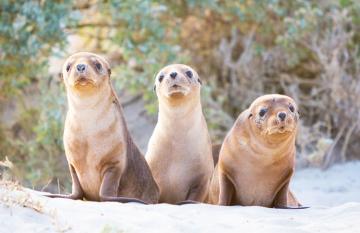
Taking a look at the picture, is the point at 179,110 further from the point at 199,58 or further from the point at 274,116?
the point at 199,58

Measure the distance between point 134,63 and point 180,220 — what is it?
266 inches

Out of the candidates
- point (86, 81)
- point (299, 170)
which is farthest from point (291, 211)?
point (299, 170)

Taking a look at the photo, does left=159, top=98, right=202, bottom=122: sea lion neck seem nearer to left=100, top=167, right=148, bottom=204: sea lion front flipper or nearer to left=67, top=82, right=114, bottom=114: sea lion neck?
left=67, top=82, right=114, bottom=114: sea lion neck

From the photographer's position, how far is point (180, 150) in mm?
7562

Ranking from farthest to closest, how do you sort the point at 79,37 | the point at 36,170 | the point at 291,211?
the point at 79,37 → the point at 36,170 → the point at 291,211

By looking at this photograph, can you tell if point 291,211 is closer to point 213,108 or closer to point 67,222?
point 67,222

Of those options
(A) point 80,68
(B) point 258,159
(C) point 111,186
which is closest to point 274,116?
(B) point 258,159

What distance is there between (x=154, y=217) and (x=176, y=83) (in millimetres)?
1654

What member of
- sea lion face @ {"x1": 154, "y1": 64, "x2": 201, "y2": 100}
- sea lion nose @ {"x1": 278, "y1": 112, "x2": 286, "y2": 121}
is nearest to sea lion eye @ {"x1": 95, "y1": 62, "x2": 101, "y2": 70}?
sea lion face @ {"x1": 154, "y1": 64, "x2": 201, "y2": 100}

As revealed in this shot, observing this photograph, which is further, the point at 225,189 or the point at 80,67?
the point at 225,189

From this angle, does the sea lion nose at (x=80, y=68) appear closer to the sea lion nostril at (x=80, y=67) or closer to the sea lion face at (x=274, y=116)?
the sea lion nostril at (x=80, y=67)

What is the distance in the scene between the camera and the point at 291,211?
6770 mm

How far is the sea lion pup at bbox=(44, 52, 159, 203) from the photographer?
6941 mm

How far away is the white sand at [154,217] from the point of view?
5.44 m
